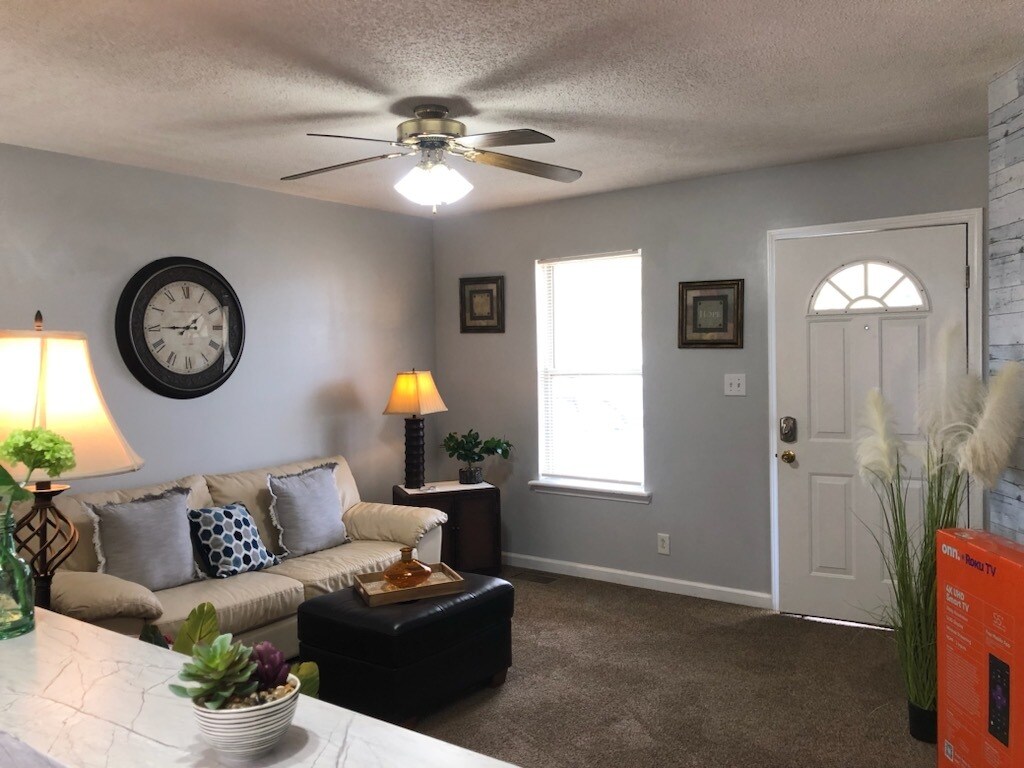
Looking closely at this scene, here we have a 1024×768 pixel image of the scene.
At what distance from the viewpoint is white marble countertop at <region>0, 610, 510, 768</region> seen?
123 cm

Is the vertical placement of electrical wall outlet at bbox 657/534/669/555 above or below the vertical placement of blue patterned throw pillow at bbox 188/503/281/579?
below

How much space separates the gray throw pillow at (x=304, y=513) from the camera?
13.5ft

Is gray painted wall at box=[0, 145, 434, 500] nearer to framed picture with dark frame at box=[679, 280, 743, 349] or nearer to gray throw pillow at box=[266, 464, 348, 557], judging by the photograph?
gray throw pillow at box=[266, 464, 348, 557]

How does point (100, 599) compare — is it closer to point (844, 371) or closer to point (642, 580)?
point (642, 580)

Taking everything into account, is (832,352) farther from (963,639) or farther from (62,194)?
(62,194)

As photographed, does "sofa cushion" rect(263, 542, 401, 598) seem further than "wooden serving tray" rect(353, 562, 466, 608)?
Yes

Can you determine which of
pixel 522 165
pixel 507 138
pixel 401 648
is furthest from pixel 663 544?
pixel 507 138

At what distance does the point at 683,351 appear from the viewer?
15.0ft

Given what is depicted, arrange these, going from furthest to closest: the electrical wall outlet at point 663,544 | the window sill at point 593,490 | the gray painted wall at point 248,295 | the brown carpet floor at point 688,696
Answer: the window sill at point 593,490 < the electrical wall outlet at point 663,544 < the gray painted wall at point 248,295 < the brown carpet floor at point 688,696

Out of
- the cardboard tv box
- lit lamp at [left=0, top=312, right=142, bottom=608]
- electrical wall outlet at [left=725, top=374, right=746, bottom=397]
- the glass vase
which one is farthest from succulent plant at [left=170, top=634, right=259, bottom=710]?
electrical wall outlet at [left=725, top=374, right=746, bottom=397]

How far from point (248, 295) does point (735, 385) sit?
8.94 feet

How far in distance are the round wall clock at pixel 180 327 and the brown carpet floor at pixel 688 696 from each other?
82.6 inches

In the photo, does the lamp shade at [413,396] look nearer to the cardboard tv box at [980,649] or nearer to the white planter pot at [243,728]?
the cardboard tv box at [980,649]

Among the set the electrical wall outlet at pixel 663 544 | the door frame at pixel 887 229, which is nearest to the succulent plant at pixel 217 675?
the door frame at pixel 887 229
